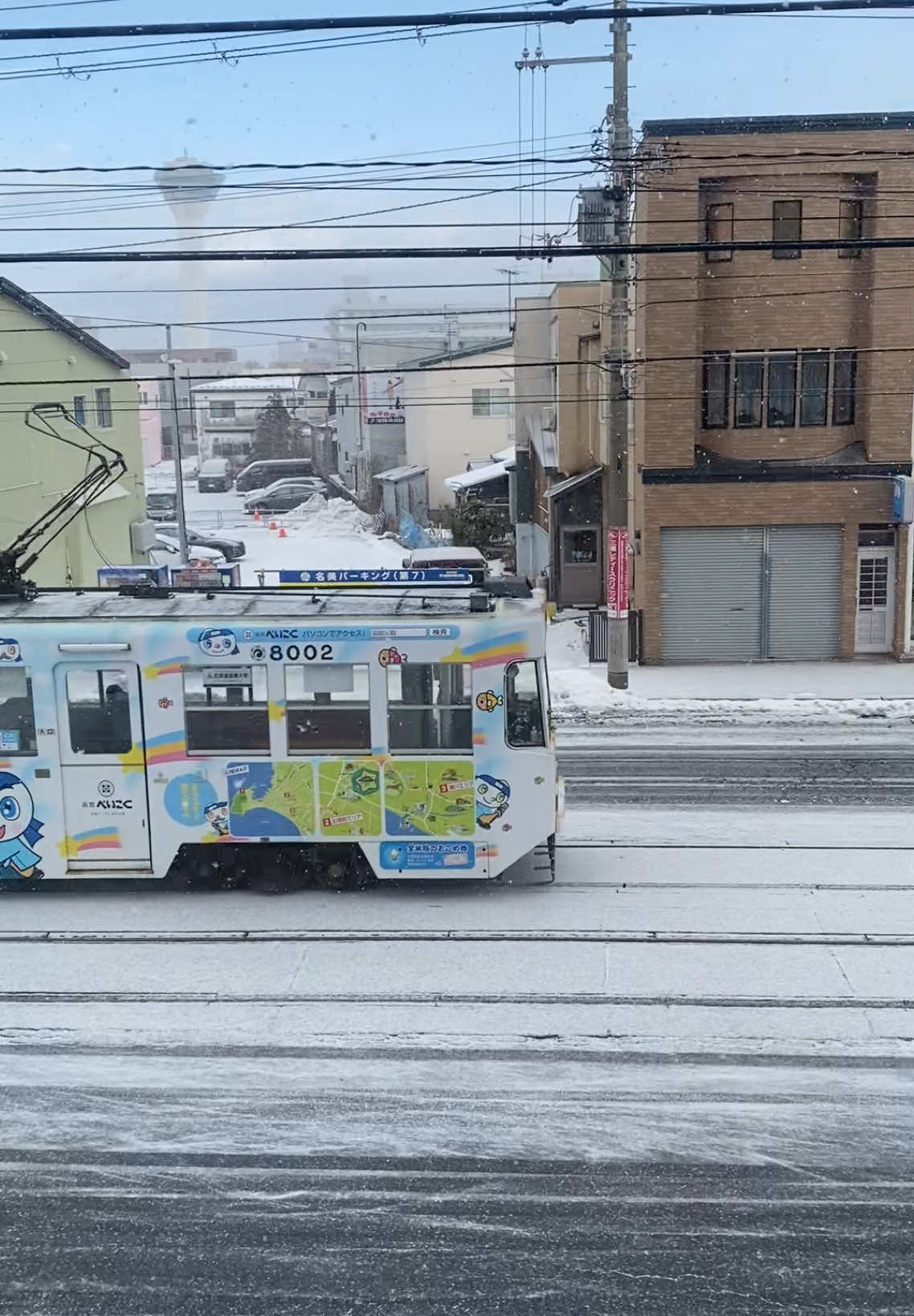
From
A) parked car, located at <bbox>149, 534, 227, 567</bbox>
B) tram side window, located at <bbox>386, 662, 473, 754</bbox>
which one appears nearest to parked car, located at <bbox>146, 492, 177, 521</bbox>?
parked car, located at <bbox>149, 534, 227, 567</bbox>

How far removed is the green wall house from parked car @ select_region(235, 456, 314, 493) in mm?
31352

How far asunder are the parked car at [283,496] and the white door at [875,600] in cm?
3735

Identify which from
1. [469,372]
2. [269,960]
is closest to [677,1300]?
[269,960]

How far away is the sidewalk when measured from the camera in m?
19.9

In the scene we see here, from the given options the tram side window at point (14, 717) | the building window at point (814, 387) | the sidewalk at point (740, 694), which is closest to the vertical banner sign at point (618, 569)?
the sidewalk at point (740, 694)

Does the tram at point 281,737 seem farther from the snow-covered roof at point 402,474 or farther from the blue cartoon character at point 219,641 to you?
the snow-covered roof at point 402,474

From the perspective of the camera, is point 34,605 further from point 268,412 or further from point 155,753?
point 268,412

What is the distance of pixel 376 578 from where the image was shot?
12.4 metres

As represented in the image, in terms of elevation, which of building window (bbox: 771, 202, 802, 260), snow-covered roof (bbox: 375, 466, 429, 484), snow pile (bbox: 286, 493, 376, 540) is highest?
building window (bbox: 771, 202, 802, 260)

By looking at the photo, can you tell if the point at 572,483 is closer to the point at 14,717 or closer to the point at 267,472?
the point at 14,717

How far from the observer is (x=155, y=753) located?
36.2ft

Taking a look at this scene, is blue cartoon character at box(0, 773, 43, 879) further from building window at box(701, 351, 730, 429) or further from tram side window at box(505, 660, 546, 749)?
building window at box(701, 351, 730, 429)

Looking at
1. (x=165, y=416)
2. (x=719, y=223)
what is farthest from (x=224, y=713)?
(x=165, y=416)

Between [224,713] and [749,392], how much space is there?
52.1 ft
